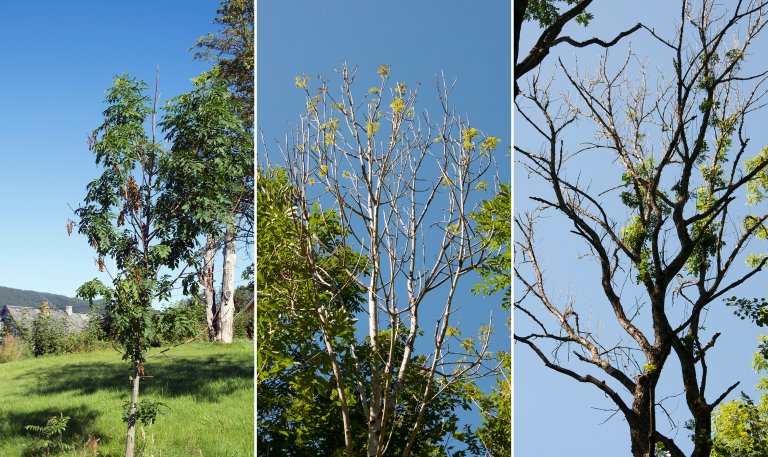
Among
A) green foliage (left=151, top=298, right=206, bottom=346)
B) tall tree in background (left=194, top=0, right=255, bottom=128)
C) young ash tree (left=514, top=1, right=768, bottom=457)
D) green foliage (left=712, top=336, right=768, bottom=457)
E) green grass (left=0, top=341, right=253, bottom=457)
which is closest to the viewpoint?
green grass (left=0, top=341, right=253, bottom=457)

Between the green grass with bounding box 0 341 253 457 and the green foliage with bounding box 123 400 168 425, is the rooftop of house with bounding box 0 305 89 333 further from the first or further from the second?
the green foliage with bounding box 123 400 168 425

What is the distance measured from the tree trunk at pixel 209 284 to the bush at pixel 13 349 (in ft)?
3.00

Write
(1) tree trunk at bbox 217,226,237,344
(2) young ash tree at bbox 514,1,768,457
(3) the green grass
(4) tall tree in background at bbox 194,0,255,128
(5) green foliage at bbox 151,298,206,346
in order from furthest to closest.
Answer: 1. (2) young ash tree at bbox 514,1,768,457
2. (4) tall tree in background at bbox 194,0,255,128
3. (1) tree trunk at bbox 217,226,237,344
4. (5) green foliage at bbox 151,298,206,346
5. (3) the green grass

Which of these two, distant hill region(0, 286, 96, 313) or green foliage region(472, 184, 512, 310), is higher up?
green foliage region(472, 184, 512, 310)

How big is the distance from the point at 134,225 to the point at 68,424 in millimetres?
1057

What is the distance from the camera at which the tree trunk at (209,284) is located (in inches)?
177

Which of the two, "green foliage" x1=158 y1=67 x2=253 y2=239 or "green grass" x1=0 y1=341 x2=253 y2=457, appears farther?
"green foliage" x1=158 y1=67 x2=253 y2=239

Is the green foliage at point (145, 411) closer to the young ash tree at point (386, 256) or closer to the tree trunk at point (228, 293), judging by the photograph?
the tree trunk at point (228, 293)

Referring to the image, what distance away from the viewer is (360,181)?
432cm

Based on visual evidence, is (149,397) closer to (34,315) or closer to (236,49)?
(34,315)

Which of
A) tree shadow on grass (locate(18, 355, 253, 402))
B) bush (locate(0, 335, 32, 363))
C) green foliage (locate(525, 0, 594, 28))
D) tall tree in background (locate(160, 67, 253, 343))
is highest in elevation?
green foliage (locate(525, 0, 594, 28))

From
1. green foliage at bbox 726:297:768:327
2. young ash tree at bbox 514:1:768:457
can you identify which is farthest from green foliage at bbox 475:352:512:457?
green foliage at bbox 726:297:768:327

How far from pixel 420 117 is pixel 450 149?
24cm

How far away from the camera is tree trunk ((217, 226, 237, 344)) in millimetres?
4473
